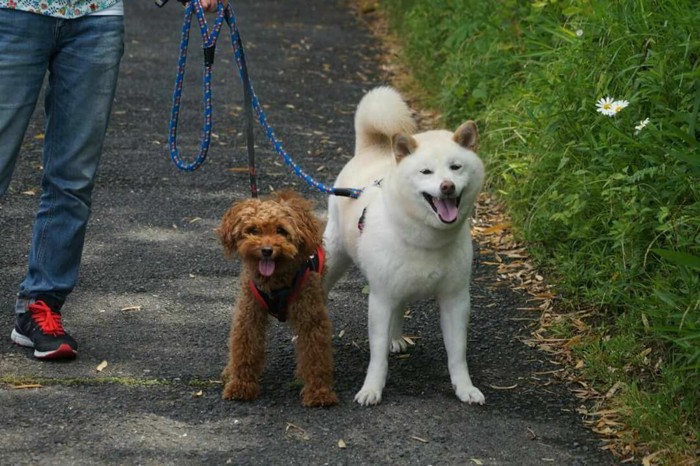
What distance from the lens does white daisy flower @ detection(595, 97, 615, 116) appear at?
16.9 feet

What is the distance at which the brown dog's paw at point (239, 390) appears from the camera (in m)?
4.24

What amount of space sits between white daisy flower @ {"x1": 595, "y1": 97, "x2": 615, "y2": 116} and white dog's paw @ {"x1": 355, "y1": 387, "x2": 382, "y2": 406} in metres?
1.90

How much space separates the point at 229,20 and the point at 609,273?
7.02ft

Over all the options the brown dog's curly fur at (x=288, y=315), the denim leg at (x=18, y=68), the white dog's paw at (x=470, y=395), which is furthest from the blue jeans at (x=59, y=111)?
the white dog's paw at (x=470, y=395)

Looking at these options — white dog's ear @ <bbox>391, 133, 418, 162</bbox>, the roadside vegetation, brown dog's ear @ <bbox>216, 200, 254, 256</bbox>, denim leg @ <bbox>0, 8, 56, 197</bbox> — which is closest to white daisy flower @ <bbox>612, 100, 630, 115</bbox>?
the roadside vegetation

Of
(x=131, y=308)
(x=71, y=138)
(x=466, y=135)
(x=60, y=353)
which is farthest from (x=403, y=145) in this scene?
(x=131, y=308)

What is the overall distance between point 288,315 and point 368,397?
0.46 metres

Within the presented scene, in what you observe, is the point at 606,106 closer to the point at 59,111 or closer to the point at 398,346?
the point at 398,346

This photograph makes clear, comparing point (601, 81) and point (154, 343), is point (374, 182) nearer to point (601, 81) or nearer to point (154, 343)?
point (154, 343)

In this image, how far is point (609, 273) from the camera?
16.5 feet

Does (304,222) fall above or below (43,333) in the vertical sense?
above

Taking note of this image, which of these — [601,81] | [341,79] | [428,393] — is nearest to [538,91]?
[601,81]

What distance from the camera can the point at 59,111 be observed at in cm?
444

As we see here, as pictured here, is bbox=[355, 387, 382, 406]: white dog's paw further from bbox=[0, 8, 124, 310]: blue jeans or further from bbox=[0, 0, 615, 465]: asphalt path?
bbox=[0, 8, 124, 310]: blue jeans
